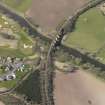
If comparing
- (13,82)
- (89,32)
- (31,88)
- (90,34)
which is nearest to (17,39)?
(13,82)

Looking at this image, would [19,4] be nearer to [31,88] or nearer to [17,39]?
[17,39]

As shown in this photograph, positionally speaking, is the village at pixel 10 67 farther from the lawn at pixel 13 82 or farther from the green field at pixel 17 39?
the green field at pixel 17 39

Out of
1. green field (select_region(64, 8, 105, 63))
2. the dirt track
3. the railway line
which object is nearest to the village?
the railway line

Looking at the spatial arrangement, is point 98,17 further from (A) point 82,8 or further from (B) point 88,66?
(B) point 88,66

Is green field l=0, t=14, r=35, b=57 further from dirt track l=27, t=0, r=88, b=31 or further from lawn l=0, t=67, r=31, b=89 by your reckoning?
lawn l=0, t=67, r=31, b=89

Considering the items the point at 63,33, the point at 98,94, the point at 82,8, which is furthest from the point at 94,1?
the point at 98,94

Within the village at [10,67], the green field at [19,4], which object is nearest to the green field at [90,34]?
the village at [10,67]

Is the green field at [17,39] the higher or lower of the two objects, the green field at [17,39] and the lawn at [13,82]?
the higher
